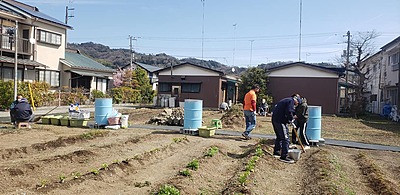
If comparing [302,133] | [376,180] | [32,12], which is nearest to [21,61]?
[32,12]

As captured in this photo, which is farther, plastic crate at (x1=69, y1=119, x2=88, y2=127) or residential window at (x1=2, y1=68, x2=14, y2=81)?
residential window at (x1=2, y1=68, x2=14, y2=81)

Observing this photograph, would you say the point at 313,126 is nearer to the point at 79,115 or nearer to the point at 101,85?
the point at 79,115

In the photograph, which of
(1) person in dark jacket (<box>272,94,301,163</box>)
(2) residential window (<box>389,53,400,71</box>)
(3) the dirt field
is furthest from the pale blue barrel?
(2) residential window (<box>389,53,400,71</box>)

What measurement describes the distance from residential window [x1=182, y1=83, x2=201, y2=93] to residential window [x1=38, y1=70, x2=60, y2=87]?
1040cm

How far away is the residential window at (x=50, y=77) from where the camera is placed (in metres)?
26.9

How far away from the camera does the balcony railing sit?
23656 mm

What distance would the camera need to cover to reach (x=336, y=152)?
9992 millimetres

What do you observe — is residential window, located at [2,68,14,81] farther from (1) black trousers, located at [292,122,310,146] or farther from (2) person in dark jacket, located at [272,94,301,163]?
(2) person in dark jacket, located at [272,94,301,163]

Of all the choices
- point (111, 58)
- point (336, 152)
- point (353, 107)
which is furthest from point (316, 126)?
point (111, 58)

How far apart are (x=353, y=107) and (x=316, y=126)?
1799cm

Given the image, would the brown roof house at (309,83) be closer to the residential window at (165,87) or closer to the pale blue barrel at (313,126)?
the residential window at (165,87)

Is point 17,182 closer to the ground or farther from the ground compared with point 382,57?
closer to the ground

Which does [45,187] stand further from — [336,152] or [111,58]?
[111,58]

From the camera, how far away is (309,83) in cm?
2780
